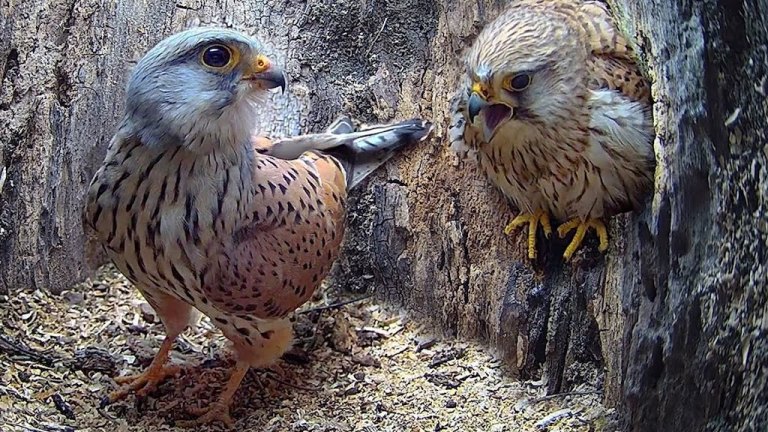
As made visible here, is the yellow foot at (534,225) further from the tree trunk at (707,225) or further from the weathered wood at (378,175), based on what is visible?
the tree trunk at (707,225)

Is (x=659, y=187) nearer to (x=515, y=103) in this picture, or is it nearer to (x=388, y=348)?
(x=515, y=103)

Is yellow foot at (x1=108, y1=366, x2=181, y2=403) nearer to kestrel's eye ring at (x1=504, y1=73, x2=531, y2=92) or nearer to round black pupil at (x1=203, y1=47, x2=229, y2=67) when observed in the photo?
round black pupil at (x1=203, y1=47, x2=229, y2=67)

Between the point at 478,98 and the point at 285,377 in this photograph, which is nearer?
the point at 478,98

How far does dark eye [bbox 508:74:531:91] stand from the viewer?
2.99m

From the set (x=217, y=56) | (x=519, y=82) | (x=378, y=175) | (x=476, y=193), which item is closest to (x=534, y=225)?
(x=476, y=193)

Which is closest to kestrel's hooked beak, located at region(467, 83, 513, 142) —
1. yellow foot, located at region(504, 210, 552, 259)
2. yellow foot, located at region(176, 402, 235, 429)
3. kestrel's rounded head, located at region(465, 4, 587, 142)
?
kestrel's rounded head, located at region(465, 4, 587, 142)

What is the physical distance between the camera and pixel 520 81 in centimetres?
301

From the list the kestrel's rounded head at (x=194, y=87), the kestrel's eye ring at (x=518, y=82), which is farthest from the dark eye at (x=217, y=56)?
the kestrel's eye ring at (x=518, y=82)

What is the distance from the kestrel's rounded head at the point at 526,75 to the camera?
2980 millimetres

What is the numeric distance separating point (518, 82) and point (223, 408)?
5.30 feet

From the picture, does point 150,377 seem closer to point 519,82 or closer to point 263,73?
point 263,73

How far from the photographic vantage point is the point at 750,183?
6.97ft

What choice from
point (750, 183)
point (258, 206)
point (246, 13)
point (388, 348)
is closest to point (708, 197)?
point (750, 183)

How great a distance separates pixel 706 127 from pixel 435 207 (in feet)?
5.35
